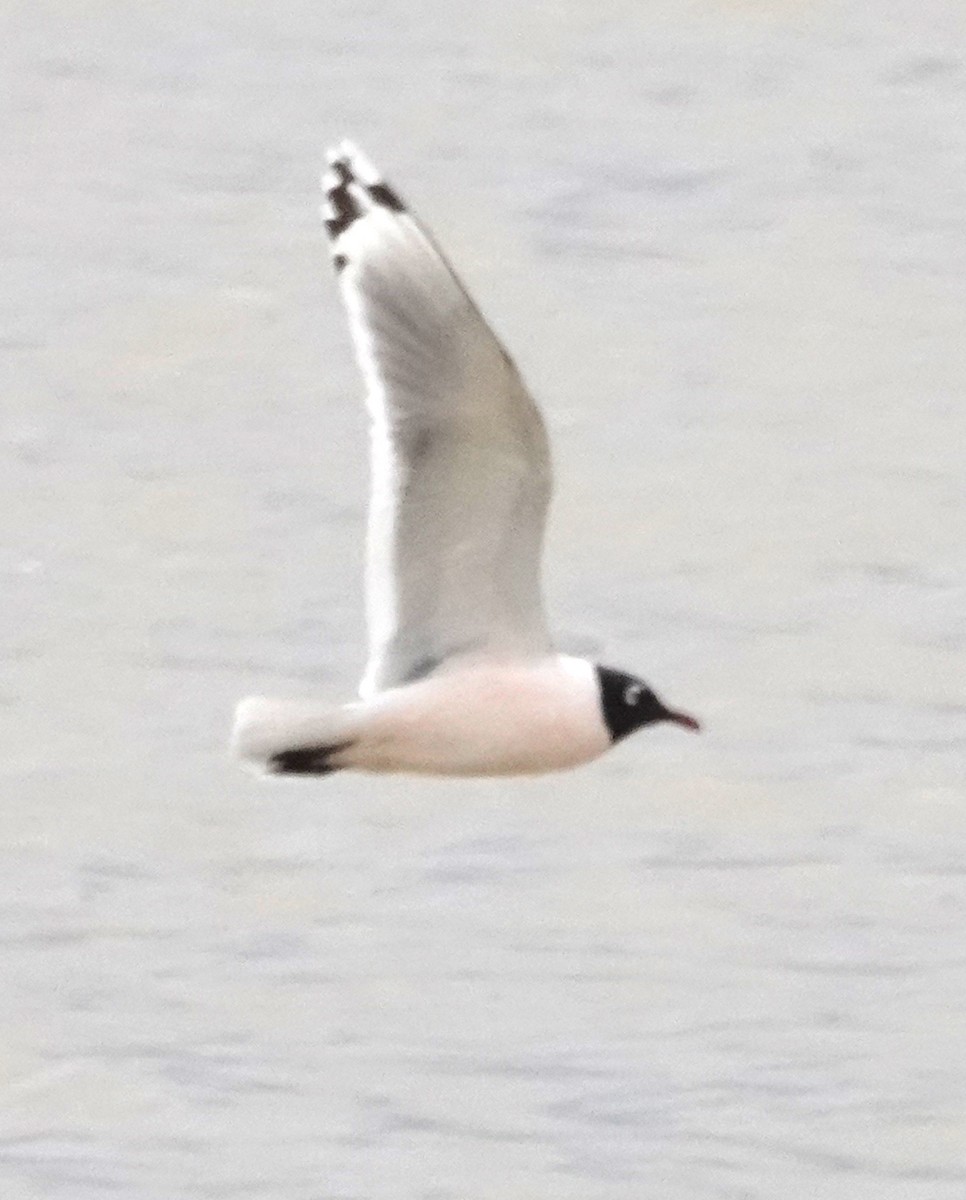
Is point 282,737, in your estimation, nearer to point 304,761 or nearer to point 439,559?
point 304,761

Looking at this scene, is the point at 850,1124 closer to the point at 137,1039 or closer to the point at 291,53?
the point at 137,1039

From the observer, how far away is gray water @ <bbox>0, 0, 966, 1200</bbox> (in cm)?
1227

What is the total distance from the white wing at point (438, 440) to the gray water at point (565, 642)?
2.86m

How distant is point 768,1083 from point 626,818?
1.84 m

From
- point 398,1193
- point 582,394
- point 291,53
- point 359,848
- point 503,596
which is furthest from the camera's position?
point 291,53

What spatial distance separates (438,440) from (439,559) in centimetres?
25

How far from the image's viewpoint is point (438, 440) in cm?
898

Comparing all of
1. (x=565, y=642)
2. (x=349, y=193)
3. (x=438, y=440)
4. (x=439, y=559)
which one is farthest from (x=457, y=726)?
(x=565, y=642)

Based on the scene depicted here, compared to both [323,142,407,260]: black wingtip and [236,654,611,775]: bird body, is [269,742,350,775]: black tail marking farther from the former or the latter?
[323,142,407,260]: black wingtip

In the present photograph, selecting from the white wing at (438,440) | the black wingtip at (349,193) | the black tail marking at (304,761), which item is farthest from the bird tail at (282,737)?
the black wingtip at (349,193)

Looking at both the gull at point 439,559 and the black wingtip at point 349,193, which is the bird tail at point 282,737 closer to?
the gull at point 439,559

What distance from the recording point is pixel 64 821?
14.2 meters

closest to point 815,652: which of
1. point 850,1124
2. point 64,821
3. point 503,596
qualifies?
point 64,821

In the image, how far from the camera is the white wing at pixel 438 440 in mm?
8875
